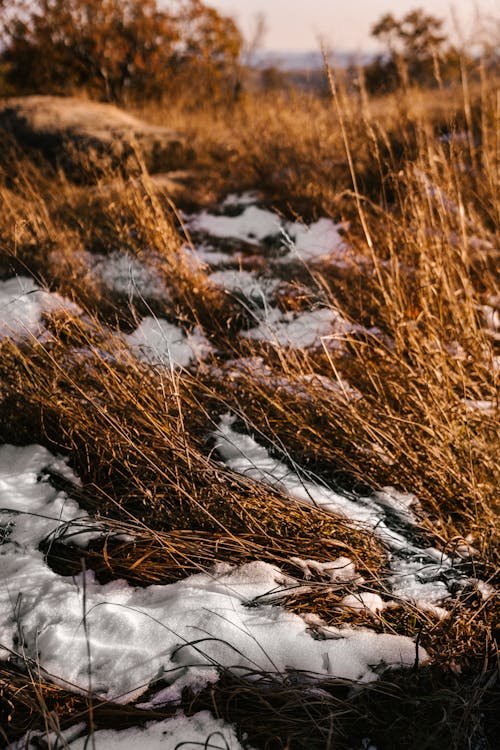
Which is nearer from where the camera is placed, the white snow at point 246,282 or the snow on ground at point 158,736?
the snow on ground at point 158,736

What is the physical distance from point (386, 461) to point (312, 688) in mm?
786

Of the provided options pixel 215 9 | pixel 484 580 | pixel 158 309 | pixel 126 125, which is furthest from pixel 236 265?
pixel 215 9

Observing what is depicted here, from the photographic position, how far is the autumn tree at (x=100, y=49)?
779 cm

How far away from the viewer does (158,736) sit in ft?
3.85

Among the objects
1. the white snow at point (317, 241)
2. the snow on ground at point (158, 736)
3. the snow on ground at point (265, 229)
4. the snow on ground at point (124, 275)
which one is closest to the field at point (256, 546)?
the snow on ground at point (158, 736)

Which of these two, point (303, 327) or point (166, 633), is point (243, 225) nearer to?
point (303, 327)

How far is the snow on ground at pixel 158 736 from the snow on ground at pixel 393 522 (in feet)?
1.84

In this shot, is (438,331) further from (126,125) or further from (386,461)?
(126,125)

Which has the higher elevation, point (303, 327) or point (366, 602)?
point (303, 327)

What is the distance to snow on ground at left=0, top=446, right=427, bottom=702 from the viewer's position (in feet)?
4.21

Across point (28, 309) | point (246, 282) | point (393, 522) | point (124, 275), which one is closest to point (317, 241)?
point (246, 282)

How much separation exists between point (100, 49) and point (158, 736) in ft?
30.9

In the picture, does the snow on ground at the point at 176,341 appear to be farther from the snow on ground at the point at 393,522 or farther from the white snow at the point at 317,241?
the white snow at the point at 317,241

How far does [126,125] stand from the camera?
5082 millimetres
